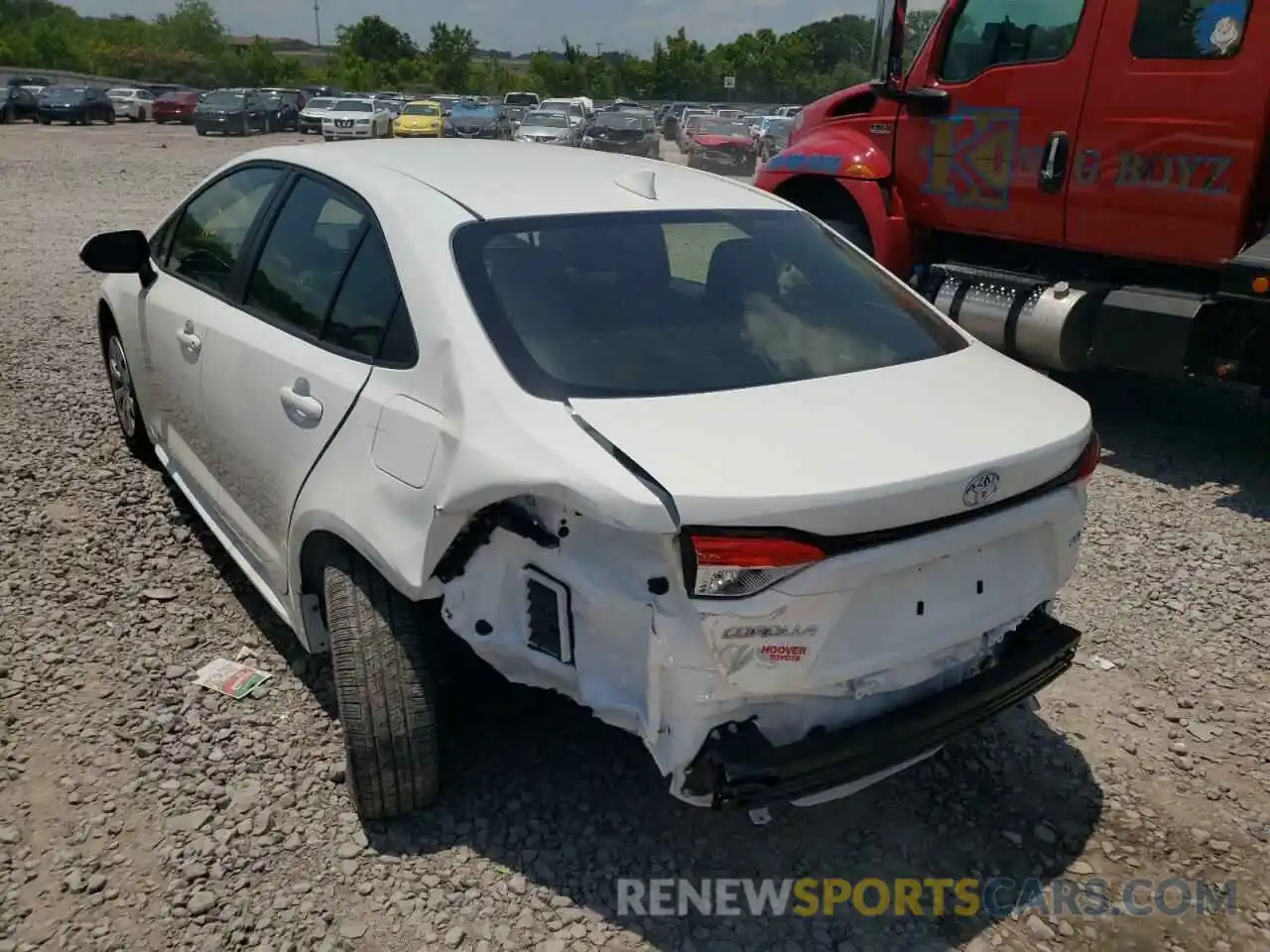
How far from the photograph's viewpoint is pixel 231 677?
3365 millimetres

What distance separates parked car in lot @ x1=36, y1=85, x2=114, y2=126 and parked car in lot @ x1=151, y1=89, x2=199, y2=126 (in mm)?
3375

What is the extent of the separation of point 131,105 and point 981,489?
4906 cm

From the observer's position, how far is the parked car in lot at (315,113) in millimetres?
34438

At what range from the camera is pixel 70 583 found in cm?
390

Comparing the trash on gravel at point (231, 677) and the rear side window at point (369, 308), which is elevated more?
the rear side window at point (369, 308)

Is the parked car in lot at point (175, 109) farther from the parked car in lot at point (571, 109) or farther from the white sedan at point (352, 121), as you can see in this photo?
the parked car in lot at point (571, 109)

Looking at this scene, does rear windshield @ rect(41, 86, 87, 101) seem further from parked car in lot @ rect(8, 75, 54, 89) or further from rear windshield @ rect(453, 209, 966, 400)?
rear windshield @ rect(453, 209, 966, 400)

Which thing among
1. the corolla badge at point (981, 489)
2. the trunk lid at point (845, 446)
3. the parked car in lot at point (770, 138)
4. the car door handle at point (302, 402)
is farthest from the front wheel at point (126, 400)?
the parked car in lot at point (770, 138)

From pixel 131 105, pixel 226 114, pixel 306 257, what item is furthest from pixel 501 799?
pixel 131 105

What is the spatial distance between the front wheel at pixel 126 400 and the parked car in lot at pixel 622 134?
972 inches

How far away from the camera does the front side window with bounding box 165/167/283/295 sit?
139 inches

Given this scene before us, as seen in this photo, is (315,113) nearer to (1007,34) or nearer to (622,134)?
(622,134)

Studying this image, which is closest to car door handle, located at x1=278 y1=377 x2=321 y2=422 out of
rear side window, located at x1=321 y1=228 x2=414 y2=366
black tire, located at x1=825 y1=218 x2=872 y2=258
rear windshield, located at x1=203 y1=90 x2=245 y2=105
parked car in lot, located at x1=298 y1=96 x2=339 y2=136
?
rear side window, located at x1=321 y1=228 x2=414 y2=366

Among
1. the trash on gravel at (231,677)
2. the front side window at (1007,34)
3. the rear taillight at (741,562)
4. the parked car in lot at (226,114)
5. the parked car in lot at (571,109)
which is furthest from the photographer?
the parked car in lot at (226,114)
